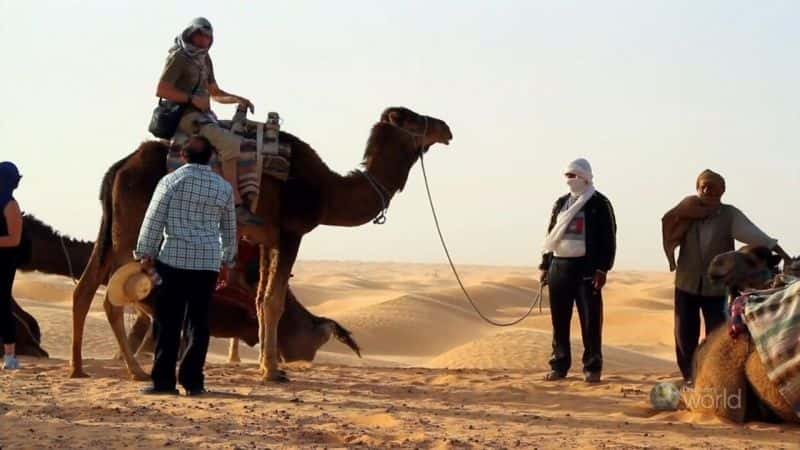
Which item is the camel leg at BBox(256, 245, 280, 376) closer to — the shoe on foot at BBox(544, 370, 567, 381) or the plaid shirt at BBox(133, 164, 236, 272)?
the plaid shirt at BBox(133, 164, 236, 272)

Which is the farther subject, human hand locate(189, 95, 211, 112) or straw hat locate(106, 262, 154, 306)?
human hand locate(189, 95, 211, 112)

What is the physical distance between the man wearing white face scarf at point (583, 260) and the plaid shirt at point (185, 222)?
3.49m

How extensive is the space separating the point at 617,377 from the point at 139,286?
16.1 feet

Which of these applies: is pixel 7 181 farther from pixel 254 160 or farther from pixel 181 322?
pixel 181 322

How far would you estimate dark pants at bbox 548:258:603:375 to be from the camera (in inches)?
431

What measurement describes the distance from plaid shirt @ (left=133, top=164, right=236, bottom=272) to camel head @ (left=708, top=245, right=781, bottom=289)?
3.64 metres

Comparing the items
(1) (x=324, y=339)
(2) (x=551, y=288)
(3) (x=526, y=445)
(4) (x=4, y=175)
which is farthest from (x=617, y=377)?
(4) (x=4, y=175)

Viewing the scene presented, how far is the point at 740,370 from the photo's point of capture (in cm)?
765

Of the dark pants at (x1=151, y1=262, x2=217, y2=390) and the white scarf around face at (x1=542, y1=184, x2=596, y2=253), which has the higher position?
the white scarf around face at (x1=542, y1=184, x2=596, y2=253)

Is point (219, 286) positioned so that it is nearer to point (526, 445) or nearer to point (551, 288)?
point (551, 288)

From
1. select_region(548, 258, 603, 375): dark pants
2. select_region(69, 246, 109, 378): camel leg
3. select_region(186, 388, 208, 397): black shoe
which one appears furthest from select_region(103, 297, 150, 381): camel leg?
select_region(548, 258, 603, 375): dark pants

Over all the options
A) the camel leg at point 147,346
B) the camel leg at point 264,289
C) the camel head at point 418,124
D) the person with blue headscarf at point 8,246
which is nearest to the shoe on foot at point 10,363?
the person with blue headscarf at point 8,246

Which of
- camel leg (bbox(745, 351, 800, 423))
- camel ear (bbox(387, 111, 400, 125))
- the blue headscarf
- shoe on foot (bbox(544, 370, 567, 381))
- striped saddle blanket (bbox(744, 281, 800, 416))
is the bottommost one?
shoe on foot (bbox(544, 370, 567, 381))

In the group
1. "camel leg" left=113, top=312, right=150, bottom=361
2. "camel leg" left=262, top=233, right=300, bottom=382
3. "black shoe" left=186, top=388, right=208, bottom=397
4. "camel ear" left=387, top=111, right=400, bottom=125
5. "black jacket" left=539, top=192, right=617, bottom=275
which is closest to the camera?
"black shoe" left=186, top=388, right=208, bottom=397
